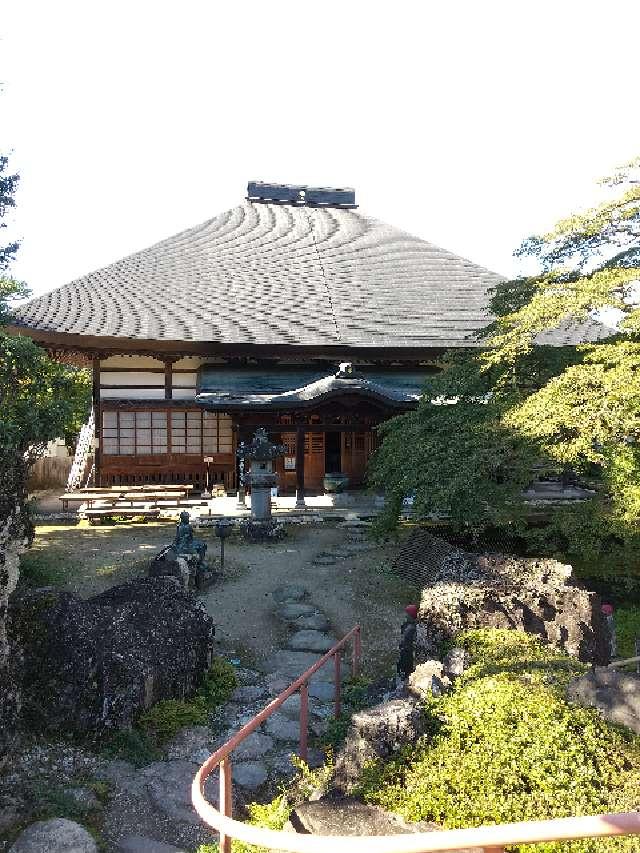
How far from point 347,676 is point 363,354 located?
13045mm

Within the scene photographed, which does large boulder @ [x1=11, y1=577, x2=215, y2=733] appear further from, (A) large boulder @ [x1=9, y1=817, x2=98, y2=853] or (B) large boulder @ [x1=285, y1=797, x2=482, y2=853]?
(B) large boulder @ [x1=285, y1=797, x2=482, y2=853]

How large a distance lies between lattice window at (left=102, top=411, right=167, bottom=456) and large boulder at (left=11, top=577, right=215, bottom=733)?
11.6 m

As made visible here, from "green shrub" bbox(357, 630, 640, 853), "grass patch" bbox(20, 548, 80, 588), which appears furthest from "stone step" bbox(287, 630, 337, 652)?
"grass patch" bbox(20, 548, 80, 588)

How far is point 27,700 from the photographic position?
5.70 metres

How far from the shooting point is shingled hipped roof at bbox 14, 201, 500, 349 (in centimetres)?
1798

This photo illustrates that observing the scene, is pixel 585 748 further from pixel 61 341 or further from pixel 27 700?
pixel 61 341

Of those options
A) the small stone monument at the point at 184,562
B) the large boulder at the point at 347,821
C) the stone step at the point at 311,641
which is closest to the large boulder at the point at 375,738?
the large boulder at the point at 347,821

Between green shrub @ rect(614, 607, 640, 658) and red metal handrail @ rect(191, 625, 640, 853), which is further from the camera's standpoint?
green shrub @ rect(614, 607, 640, 658)

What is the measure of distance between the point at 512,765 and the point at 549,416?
5662mm

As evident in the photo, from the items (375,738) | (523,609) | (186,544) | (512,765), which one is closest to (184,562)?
(186,544)

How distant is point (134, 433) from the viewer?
1830cm

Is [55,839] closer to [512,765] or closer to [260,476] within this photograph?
[512,765]

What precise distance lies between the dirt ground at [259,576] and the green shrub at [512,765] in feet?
10.5

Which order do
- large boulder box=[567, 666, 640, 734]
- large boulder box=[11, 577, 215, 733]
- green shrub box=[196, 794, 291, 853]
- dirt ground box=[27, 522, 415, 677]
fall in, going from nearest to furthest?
1. green shrub box=[196, 794, 291, 853]
2. large boulder box=[567, 666, 640, 734]
3. large boulder box=[11, 577, 215, 733]
4. dirt ground box=[27, 522, 415, 677]
